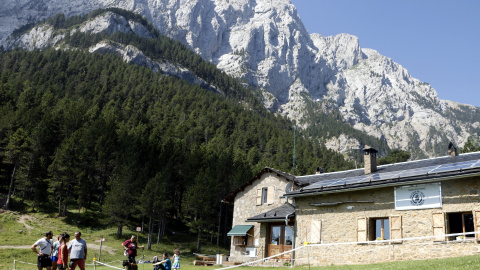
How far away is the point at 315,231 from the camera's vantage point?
20641 millimetres

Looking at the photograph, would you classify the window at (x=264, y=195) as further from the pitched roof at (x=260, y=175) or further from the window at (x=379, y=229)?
the window at (x=379, y=229)

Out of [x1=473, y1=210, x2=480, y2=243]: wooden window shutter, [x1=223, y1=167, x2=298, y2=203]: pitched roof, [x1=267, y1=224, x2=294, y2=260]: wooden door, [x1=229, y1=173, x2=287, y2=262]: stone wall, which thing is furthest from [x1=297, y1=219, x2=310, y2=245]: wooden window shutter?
[x1=223, y1=167, x2=298, y2=203]: pitched roof

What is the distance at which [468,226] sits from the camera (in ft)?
54.0

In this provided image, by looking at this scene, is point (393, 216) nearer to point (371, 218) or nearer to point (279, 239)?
point (371, 218)

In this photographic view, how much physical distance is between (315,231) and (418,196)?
5.76 m

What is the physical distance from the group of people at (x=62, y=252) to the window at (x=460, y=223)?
15.0m

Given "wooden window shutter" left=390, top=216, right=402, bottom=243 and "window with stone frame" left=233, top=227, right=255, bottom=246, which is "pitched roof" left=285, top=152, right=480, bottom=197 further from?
"window with stone frame" left=233, top=227, right=255, bottom=246

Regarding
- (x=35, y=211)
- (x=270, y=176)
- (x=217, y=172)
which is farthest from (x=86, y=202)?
(x=270, y=176)

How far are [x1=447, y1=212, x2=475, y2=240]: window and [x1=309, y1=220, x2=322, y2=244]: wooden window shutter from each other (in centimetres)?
634

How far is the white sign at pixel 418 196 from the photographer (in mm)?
17047

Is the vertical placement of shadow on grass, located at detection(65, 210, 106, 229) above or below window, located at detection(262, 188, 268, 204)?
below

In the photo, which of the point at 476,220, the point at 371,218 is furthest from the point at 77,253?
the point at 476,220

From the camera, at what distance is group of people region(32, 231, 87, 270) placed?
37.9 ft

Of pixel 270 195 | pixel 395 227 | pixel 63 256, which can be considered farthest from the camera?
pixel 270 195
